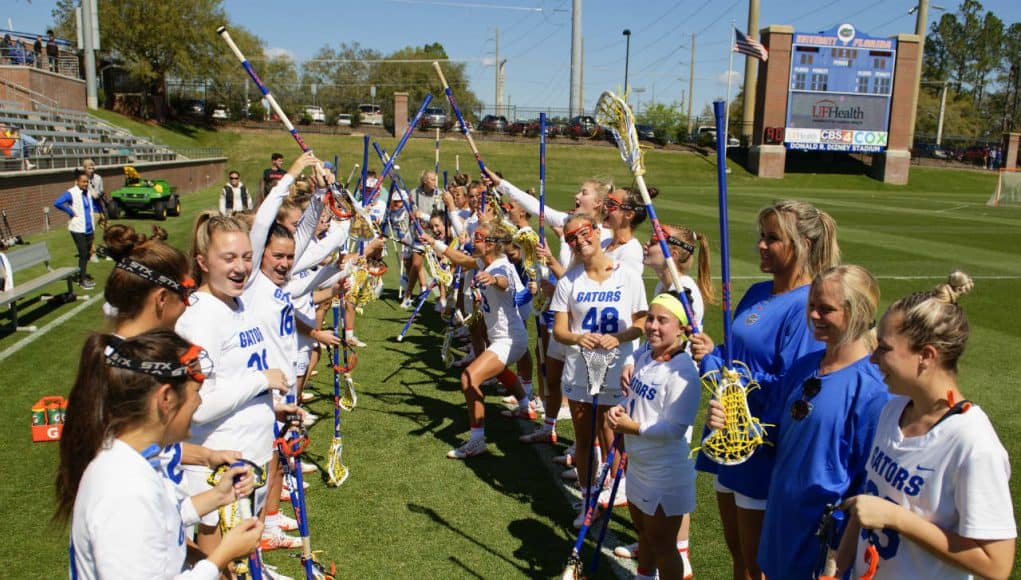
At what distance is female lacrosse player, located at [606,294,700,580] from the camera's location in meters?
4.08

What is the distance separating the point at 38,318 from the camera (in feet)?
38.5

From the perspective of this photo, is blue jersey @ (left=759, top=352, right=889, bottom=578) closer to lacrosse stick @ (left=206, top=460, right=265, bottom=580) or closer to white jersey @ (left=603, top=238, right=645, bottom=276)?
lacrosse stick @ (left=206, top=460, right=265, bottom=580)

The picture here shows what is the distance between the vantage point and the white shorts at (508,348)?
22.5 feet

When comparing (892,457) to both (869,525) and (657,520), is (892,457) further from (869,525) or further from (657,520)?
(657,520)

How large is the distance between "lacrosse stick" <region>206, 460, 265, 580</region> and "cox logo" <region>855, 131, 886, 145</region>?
5226 centimetres

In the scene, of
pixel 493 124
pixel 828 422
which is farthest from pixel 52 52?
pixel 828 422

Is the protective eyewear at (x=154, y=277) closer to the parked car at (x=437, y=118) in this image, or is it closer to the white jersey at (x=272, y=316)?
the white jersey at (x=272, y=316)

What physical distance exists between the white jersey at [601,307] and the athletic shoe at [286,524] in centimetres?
243

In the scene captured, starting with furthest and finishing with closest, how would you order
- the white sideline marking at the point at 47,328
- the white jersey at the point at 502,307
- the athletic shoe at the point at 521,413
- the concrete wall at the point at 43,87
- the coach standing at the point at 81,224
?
the concrete wall at the point at 43,87 → the coach standing at the point at 81,224 → the white sideline marking at the point at 47,328 → the athletic shoe at the point at 521,413 → the white jersey at the point at 502,307

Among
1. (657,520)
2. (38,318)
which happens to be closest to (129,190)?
(38,318)

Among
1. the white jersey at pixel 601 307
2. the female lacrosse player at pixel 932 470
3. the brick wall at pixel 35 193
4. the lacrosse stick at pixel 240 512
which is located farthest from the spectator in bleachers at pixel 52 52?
the female lacrosse player at pixel 932 470

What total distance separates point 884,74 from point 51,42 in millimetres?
51415

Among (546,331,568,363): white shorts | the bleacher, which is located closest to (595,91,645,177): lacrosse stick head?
(546,331,568,363): white shorts

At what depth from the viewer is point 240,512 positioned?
12.6 feet
